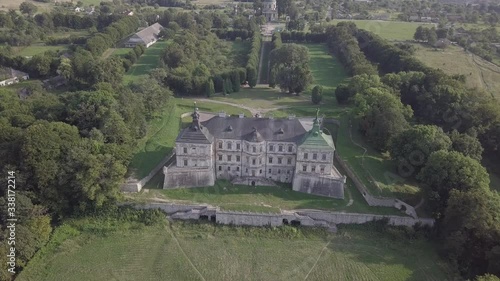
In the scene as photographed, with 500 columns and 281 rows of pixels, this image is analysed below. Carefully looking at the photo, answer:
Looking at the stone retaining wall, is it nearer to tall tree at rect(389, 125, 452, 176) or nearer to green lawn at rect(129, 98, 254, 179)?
tall tree at rect(389, 125, 452, 176)

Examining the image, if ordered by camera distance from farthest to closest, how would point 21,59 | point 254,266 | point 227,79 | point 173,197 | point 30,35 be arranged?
point 30,35 < point 21,59 < point 227,79 < point 173,197 < point 254,266

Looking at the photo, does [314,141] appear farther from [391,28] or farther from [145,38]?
[391,28]

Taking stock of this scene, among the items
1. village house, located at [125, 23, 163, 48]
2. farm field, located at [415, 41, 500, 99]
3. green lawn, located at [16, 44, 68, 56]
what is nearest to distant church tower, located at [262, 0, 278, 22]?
village house, located at [125, 23, 163, 48]

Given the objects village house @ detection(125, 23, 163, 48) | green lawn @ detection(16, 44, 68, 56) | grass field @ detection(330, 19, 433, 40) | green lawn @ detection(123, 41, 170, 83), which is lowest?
green lawn @ detection(123, 41, 170, 83)

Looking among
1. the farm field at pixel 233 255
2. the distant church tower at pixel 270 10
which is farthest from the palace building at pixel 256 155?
the distant church tower at pixel 270 10

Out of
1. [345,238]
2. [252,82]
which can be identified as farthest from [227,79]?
[345,238]

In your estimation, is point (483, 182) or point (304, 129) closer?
point (483, 182)

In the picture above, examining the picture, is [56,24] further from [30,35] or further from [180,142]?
[180,142]
